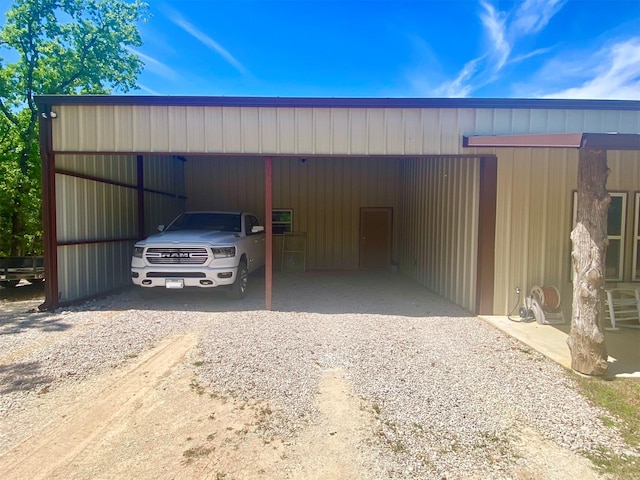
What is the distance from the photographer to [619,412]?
10.5 feet

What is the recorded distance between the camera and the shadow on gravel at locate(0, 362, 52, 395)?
11.9 ft

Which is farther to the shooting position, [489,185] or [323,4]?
[323,4]

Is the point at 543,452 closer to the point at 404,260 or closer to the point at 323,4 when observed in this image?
the point at 404,260

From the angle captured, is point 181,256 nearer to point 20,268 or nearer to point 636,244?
point 20,268

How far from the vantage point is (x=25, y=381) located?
12.4ft

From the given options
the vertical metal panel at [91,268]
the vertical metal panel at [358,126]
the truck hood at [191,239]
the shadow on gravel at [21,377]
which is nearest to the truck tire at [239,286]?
the truck hood at [191,239]

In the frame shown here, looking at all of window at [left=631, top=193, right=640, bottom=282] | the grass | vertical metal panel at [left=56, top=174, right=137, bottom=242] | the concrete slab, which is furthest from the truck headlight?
window at [left=631, top=193, right=640, bottom=282]

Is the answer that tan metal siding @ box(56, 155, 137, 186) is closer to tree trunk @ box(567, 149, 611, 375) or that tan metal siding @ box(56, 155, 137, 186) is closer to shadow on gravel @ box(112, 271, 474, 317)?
shadow on gravel @ box(112, 271, 474, 317)

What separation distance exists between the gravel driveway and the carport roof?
363 cm

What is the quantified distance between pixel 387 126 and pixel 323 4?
648 centimetres

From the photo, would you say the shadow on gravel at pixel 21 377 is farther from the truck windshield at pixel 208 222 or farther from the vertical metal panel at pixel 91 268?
the truck windshield at pixel 208 222

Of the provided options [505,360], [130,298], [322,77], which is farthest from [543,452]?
[322,77]

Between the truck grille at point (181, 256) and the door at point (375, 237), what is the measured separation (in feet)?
21.5

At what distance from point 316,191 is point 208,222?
15.2ft
